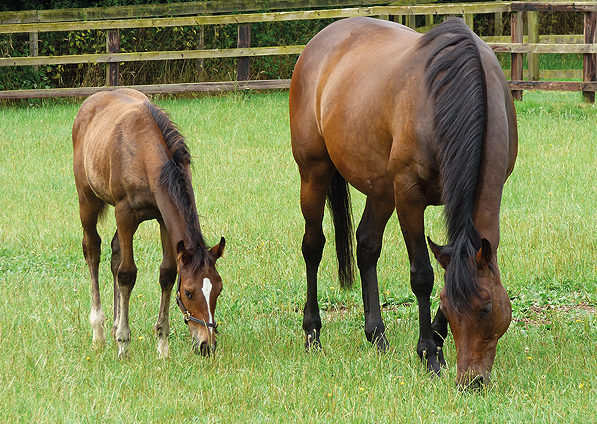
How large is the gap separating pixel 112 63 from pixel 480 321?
12155mm

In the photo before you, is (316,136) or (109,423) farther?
(316,136)

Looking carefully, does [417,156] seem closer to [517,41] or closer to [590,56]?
[590,56]

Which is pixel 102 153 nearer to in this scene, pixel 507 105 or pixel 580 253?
pixel 507 105

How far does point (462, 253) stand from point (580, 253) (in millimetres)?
2995

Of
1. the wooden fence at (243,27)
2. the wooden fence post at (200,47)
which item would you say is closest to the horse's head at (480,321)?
the wooden fence at (243,27)

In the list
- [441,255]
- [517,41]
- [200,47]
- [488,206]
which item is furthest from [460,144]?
[200,47]

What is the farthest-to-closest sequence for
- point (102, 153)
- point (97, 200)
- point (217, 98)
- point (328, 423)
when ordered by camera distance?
1. point (217, 98)
2. point (97, 200)
3. point (102, 153)
4. point (328, 423)

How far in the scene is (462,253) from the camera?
338cm

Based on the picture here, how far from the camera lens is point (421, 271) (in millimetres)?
4078

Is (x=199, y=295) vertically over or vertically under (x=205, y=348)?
over

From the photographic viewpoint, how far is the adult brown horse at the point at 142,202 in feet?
13.5

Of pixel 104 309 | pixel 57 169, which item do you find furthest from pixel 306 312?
pixel 57 169

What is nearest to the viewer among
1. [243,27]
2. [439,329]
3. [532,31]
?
[439,329]

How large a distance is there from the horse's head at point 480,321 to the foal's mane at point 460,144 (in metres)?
0.04
